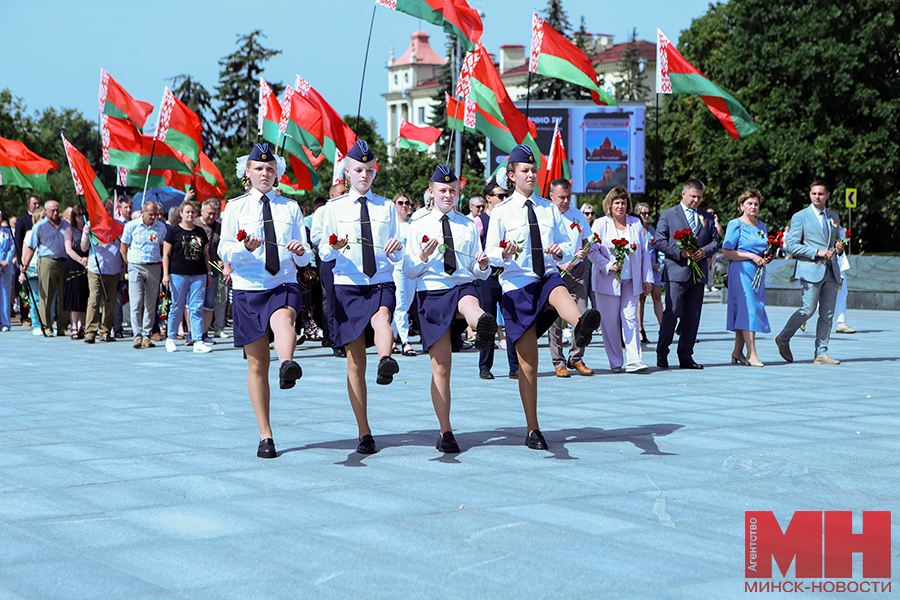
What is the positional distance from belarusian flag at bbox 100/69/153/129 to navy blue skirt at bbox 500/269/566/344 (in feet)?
39.0

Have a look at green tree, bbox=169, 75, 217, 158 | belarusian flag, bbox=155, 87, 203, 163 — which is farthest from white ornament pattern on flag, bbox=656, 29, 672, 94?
green tree, bbox=169, 75, 217, 158

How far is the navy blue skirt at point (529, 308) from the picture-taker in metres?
7.07

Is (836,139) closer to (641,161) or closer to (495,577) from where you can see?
(641,161)

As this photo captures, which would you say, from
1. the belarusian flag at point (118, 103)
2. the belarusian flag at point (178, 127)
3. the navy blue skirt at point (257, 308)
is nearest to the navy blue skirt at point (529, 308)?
the navy blue skirt at point (257, 308)

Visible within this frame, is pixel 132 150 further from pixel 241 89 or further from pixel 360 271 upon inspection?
pixel 241 89

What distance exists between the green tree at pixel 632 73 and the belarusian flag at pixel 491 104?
8194cm

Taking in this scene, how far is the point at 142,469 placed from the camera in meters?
6.54

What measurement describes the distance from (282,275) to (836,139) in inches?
1343

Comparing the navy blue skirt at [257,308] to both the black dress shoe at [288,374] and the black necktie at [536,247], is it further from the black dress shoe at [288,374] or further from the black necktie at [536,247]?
the black necktie at [536,247]

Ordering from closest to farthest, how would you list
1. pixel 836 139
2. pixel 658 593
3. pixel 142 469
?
pixel 658 593 → pixel 142 469 → pixel 836 139

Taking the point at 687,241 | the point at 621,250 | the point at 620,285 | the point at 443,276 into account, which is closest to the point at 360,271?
the point at 443,276

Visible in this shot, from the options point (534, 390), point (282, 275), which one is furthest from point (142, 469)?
point (534, 390)

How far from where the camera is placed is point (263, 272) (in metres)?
7.04

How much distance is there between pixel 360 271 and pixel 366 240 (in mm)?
205
